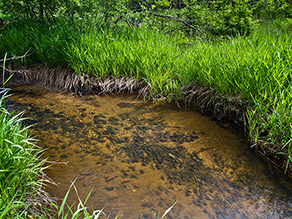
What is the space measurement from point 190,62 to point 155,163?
2.00 metres

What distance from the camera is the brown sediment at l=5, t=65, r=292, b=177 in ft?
10.3

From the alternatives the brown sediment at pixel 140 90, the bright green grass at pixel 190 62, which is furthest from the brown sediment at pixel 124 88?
the bright green grass at pixel 190 62

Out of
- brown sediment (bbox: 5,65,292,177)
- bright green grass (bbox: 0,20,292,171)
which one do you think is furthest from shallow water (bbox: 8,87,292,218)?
bright green grass (bbox: 0,20,292,171)

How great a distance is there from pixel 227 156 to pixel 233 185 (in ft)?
1.56

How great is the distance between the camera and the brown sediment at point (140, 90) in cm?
314

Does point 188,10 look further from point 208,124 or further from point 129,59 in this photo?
point 208,124

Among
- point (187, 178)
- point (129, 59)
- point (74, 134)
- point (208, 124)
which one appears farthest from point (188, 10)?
point (187, 178)

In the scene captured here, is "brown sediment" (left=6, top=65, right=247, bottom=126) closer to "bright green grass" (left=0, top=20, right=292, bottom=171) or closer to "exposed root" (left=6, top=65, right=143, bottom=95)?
"exposed root" (left=6, top=65, right=143, bottom=95)

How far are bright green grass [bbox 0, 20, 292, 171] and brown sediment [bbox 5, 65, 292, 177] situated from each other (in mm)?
86

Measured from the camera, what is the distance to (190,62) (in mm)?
3965

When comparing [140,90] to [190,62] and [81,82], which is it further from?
[81,82]

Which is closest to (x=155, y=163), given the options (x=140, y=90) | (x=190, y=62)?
(x=140, y=90)

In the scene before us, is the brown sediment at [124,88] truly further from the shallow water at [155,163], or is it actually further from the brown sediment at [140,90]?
the shallow water at [155,163]

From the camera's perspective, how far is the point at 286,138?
2330 millimetres
